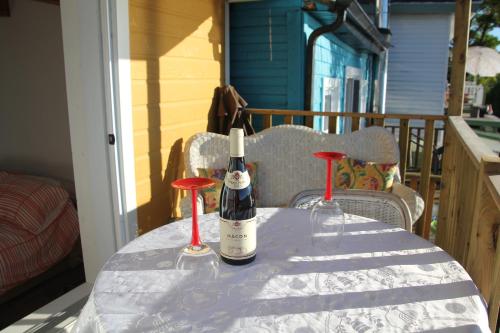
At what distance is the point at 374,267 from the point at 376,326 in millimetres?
295

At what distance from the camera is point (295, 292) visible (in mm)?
1077

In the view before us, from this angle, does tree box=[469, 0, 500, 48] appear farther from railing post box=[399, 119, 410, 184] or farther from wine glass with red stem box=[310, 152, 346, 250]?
wine glass with red stem box=[310, 152, 346, 250]

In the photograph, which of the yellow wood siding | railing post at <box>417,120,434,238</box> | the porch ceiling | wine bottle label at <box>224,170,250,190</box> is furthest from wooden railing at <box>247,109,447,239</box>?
wine bottle label at <box>224,170,250,190</box>

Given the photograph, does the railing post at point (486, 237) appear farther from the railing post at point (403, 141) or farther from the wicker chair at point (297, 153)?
the railing post at point (403, 141)

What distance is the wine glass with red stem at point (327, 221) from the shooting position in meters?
1.34

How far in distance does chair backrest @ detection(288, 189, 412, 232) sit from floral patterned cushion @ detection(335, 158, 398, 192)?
0.73 m

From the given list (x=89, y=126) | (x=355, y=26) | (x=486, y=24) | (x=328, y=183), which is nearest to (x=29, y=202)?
(x=89, y=126)

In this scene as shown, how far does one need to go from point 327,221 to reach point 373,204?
27.9 inches

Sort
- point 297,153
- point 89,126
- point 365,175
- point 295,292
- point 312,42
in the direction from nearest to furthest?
point 295,292 → point 89,126 → point 365,175 → point 297,153 → point 312,42

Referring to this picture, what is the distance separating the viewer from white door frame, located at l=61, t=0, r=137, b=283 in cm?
236

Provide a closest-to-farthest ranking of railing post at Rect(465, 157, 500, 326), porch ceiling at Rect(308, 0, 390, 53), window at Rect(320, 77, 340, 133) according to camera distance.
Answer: railing post at Rect(465, 157, 500, 326)
porch ceiling at Rect(308, 0, 390, 53)
window at Rect(320, 77, 340, 133)

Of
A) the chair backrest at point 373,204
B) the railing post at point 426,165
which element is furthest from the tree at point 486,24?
the chair backrest at point 373,204

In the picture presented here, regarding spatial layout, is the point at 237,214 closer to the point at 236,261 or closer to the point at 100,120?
the point at 236,261

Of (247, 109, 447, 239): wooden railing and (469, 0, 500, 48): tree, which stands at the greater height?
(469, 0, 500, 48): tree
